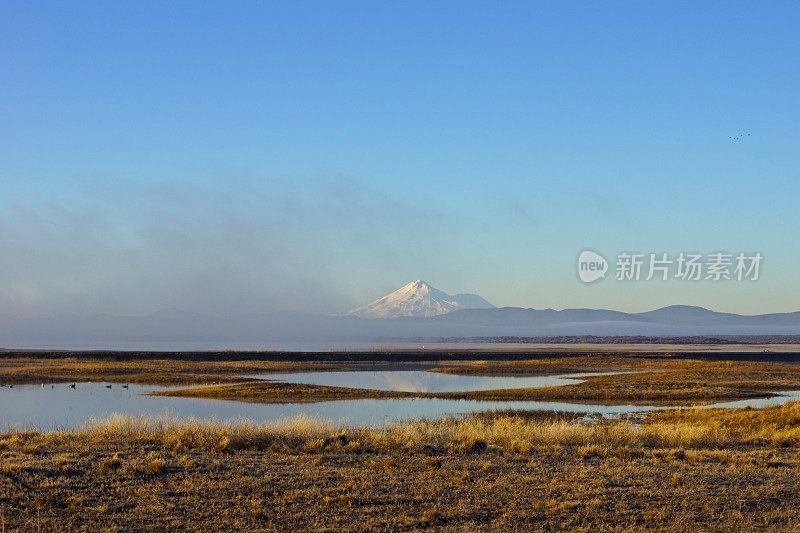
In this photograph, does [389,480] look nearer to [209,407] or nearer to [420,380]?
[209,407]

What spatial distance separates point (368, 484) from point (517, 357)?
A: 84010 mm

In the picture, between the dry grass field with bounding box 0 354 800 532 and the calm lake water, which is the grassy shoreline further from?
the dry grass field with bounding box 0 354 800 532

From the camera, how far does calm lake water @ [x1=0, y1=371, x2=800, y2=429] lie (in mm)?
33406

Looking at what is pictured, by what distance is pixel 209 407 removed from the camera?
125ft

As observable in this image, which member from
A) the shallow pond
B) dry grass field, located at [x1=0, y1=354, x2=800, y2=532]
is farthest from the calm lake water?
dry grass field, located at [x1=0, y1=354, x2=800, y2=532]

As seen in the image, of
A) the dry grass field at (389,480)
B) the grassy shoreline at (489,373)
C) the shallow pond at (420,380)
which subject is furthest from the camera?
the shallow pond at (420,380)

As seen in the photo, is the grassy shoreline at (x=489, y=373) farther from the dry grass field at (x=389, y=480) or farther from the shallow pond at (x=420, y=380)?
the dry grass field at (x=389, y=480)

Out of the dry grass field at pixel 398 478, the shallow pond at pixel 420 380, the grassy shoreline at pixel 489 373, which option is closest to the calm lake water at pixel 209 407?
the shallow pond at pixel 420 380

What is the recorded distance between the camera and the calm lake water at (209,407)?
3341 centimetres

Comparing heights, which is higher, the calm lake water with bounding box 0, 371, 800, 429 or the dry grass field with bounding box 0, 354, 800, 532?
the dry grass field with bounding box 0, 354, 800, 532

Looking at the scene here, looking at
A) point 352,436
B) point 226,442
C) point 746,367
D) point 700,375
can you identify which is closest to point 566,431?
point 352,436

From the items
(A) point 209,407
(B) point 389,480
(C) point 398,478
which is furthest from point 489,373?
(B) point 389,480

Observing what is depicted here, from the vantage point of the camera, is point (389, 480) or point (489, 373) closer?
point (389, 480)

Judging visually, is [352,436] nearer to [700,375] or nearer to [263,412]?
[263,412]
